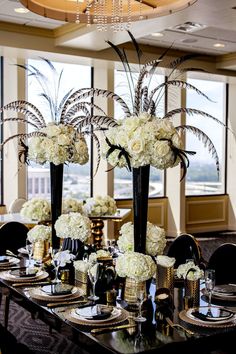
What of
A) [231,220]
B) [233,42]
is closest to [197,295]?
[233,42]

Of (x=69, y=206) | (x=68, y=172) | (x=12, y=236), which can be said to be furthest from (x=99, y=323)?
(x=68, y=172)

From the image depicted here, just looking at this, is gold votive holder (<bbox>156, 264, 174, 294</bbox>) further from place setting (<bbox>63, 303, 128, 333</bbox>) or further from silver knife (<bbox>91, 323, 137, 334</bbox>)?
silver knife (<bbox>91, 323, 137, 334</bbox>)

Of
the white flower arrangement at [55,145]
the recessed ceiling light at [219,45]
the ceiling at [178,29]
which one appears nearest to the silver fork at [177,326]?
the white flower arrangement at [55,145]

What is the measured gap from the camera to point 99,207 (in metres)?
4.84

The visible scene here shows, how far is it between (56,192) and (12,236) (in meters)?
1.33

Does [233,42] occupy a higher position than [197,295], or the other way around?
[233,42]

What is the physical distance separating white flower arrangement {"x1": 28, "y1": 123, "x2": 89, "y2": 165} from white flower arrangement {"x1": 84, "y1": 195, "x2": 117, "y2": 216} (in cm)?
149

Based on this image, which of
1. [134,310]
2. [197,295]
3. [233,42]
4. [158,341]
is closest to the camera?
[158,341]

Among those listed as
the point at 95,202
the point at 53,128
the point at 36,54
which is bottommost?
the point at 95,202

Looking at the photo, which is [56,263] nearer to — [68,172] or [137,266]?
[137,266]

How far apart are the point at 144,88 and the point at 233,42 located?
6.20 meters

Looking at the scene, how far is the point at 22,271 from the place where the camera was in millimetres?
3182

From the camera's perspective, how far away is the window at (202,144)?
34.4ft

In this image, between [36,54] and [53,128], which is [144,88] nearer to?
[53,128]
